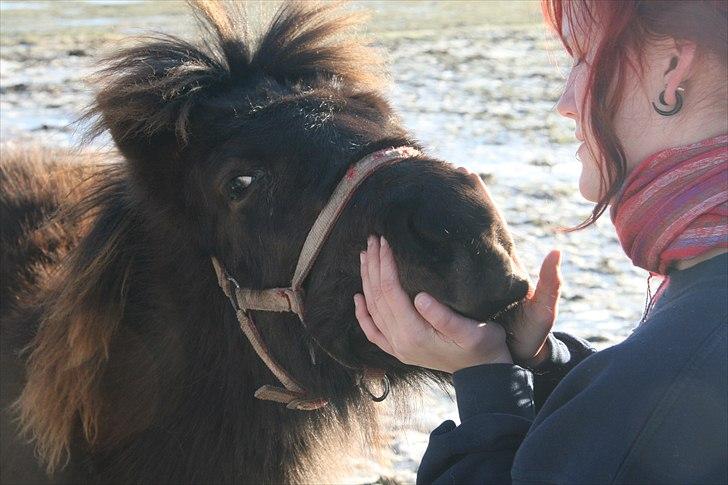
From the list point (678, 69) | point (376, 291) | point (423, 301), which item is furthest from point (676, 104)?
point (376, 291)

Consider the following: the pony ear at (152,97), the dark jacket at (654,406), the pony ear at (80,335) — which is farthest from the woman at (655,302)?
the pony ear at (80,335)

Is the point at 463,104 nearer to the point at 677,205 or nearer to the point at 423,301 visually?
the point at 423,301

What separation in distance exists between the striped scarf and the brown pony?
0.61 m

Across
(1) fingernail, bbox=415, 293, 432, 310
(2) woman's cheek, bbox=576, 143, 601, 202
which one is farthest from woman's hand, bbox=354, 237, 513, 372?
(2) woman's cheek, bbox=576, 143, 601, 202

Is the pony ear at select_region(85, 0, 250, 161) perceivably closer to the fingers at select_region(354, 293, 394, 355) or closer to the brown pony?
the brown pony

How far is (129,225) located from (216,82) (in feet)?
1.56

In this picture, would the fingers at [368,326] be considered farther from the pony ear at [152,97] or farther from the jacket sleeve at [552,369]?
the pony ear at [152,97]

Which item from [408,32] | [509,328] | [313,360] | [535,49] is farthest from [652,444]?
[408,32]

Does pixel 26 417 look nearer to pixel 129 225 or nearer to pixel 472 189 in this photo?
pixel 129 225

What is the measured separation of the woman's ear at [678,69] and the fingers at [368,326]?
816 millimetres

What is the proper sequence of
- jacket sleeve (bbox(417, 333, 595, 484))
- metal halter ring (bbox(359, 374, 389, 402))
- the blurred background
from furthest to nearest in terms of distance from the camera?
the blurred background → metal halter ring (bbox(359, 374, 389, 402)) → jacket sleeve (bbox(417, 333, 595, 484))

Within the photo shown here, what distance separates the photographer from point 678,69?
157 cm

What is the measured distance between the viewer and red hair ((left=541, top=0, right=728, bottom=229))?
1.53 meters

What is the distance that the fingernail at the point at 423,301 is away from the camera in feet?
6.24
